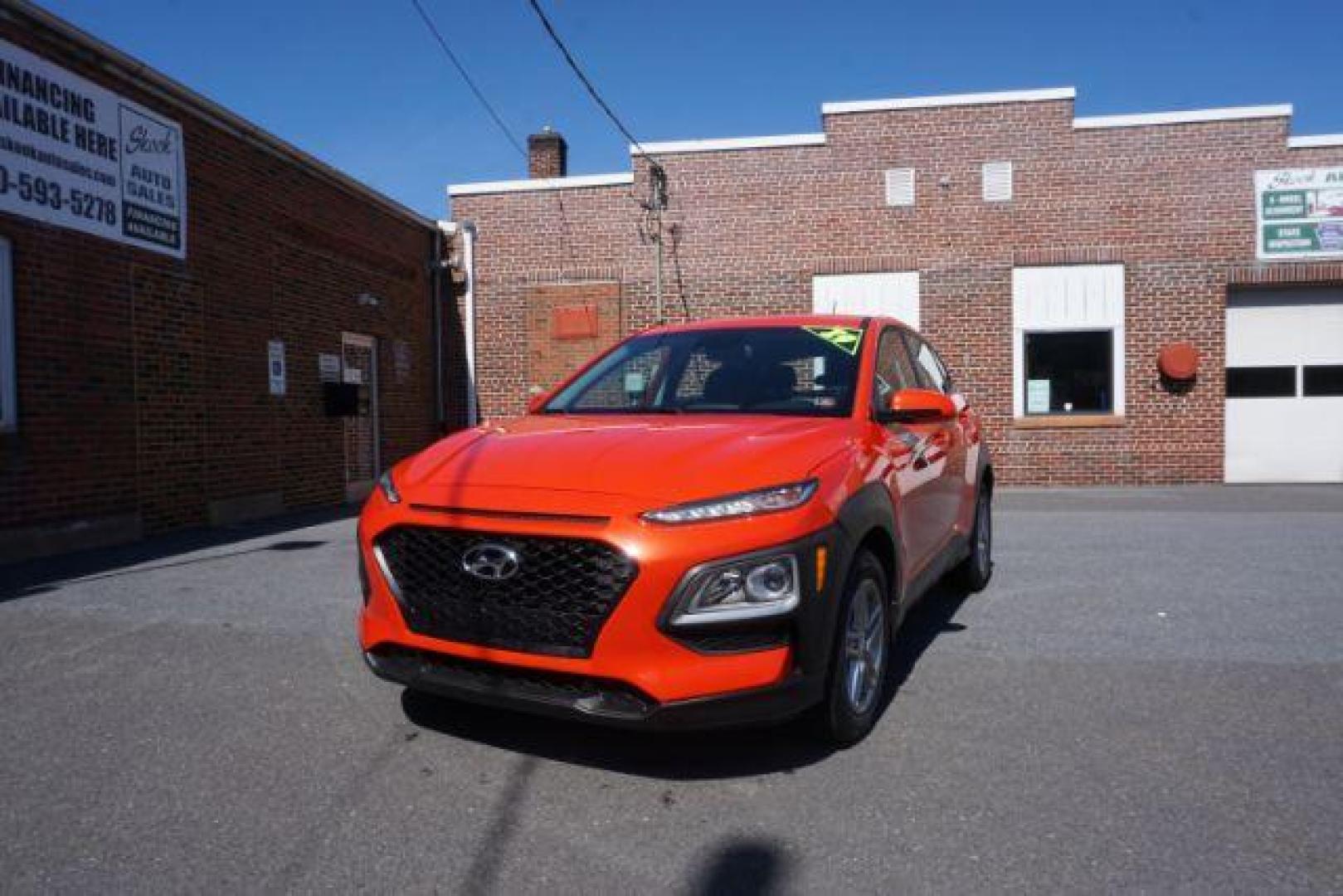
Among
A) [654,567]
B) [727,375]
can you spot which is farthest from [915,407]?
[654,567]

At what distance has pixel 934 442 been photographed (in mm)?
4434

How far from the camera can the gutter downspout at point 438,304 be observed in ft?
47.5

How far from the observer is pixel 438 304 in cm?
1455

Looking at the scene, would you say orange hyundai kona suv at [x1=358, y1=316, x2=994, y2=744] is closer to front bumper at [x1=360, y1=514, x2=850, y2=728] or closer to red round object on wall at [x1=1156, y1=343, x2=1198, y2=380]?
front bumper at [x1=360, y1=514, x2=850, y2=728]

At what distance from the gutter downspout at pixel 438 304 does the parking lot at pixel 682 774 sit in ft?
31.4

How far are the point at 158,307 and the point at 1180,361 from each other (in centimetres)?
1294

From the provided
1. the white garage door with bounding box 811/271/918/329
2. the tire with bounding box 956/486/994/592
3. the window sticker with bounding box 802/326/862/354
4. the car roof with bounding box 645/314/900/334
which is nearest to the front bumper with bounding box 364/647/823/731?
the window sticker with bounding box 802/326/862/354

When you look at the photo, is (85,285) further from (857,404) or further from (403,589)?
(857,404)

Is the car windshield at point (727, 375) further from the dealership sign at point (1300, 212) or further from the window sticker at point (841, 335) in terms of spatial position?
the dealership sign at point (1300, 212)

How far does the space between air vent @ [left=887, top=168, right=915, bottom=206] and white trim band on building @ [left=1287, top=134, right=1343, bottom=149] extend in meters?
5.24

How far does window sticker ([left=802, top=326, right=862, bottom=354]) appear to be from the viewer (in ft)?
13.3

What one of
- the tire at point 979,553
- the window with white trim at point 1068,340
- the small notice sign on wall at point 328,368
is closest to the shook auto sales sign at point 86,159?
the small notice sign on wall at point 328,368

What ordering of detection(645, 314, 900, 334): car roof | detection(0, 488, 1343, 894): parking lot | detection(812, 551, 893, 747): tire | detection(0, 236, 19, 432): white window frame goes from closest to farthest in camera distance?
1. detection(0, 488, 1343, 894): parking lot
2. detection(812, 551, 893, 747): tire
3. detection(645, 314, 900, 334): car roof
4. detection(0, 236, 19, 432): white window frame

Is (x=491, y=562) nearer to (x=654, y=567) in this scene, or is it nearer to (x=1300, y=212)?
(x=654, y=567)
